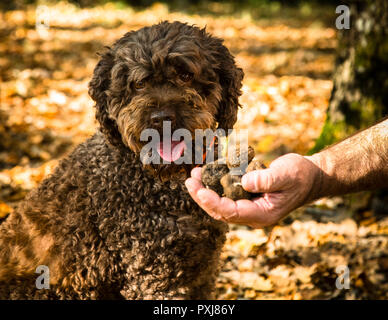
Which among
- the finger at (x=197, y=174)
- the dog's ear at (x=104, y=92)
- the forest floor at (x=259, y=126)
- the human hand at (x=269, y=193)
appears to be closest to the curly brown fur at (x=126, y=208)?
the dog's ear at (x=104, y=92)

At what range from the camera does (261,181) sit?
7.81 feet

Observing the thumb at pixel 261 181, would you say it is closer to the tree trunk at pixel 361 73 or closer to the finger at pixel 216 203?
the finger at pixel 216 203

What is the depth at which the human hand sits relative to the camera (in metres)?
2.41

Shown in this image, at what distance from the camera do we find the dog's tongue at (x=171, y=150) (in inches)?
127

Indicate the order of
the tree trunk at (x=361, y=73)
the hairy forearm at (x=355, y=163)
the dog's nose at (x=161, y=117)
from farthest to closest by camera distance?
the tree trunk at (x=361, y=73), the dog's nose at (x=161, y=117), the hairy forearm at (x=355, y=163)

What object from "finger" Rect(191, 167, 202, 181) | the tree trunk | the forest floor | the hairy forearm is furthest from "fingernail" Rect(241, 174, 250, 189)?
the tree trunk

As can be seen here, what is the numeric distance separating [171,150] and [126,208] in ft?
1.87

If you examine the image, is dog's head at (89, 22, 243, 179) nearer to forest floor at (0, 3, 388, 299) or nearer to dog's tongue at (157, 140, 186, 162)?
dog's tongue at (157, 140, 186, 162)

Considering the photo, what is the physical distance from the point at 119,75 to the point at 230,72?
0.90 m

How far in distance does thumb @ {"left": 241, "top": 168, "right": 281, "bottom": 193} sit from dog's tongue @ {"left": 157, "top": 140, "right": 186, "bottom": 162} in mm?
943

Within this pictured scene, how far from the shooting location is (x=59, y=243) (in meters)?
3.19

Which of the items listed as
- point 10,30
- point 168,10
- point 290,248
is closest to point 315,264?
point 290,248

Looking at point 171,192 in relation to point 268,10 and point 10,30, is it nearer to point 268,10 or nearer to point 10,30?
point 10,30

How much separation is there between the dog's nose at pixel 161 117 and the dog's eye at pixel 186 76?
0.32 m
